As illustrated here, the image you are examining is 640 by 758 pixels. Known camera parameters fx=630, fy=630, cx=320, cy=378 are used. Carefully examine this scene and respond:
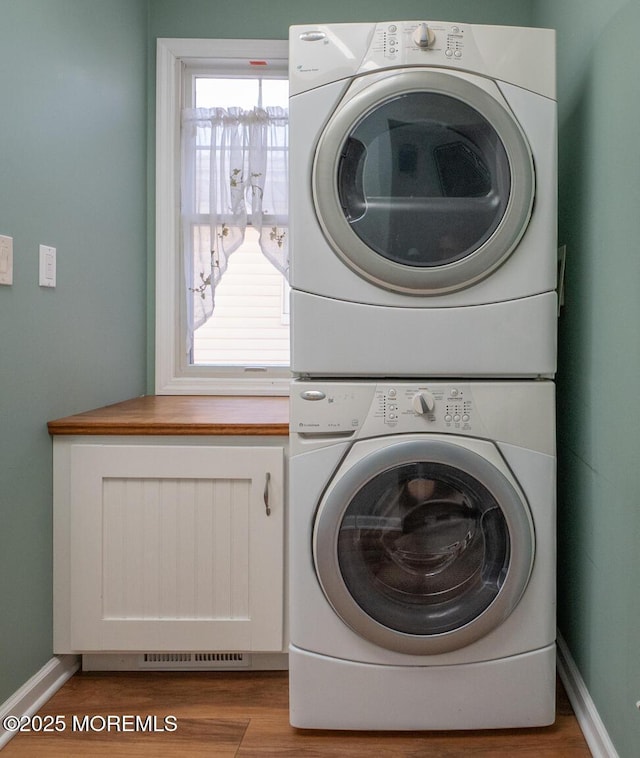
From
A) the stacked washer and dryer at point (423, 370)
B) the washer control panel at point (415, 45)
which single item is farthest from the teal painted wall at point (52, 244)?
the washer control panel at point (415, 45)

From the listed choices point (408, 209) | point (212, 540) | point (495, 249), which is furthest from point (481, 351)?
point (212, 540)

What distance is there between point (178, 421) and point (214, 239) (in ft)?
3.03

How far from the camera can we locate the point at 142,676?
71.7 inches

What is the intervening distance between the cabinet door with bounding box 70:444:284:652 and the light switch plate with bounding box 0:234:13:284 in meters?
0.49

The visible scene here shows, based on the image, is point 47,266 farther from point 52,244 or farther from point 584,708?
point 584,708

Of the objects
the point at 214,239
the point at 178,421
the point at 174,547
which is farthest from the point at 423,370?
the point at 214,239

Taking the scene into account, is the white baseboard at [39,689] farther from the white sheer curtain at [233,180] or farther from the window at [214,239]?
the white sheer curtain at [233,180]

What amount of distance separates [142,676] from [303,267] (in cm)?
126

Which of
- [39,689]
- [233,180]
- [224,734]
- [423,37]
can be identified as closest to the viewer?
[423,37]

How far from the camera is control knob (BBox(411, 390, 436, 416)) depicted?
58.1 inches

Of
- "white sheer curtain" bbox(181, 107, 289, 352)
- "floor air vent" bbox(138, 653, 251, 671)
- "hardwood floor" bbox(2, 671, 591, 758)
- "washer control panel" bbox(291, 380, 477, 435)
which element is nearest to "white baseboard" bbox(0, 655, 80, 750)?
"hardwood floor" bbox(2, 671, 591, 758)

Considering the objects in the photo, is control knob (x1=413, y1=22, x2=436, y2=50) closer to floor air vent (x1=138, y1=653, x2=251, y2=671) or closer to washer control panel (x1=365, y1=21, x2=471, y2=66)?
washer control panel (x1=365, y1=21, x2=471, y2=66)

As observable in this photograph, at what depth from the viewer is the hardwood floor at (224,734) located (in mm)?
1500

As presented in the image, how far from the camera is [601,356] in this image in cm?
149
